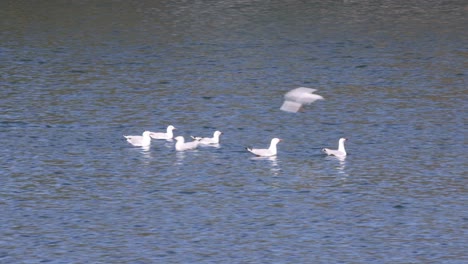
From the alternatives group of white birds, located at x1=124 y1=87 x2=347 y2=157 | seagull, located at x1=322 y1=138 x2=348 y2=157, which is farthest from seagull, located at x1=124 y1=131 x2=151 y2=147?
seagull, located at x1=322 y1=138 x2=348 y2=157

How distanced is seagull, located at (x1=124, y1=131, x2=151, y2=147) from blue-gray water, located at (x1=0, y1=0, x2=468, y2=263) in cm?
16

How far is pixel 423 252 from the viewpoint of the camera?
1881 centimetres

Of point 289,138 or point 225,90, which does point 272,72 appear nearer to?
point 225,90

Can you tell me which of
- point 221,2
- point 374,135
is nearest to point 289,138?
point 374,135

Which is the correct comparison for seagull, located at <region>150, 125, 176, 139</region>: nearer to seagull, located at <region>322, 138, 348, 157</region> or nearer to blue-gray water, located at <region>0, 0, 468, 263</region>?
blue-gray water, located at <region>0, 0, 468, 263</region>

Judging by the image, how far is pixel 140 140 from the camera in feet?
85.4

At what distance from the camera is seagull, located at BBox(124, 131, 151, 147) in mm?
26000

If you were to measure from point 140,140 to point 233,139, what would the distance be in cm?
217

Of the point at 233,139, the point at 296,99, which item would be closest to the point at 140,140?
the point at 233,139

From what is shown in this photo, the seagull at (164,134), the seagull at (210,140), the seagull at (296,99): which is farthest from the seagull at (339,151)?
the seagull at (164,134)

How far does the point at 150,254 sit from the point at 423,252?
4.27 m

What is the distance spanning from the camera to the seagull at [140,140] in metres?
26.0

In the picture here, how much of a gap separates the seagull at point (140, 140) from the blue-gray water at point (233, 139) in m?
0.16

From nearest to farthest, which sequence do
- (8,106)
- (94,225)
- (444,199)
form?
(94,225) < (444,199) < (8,106)
